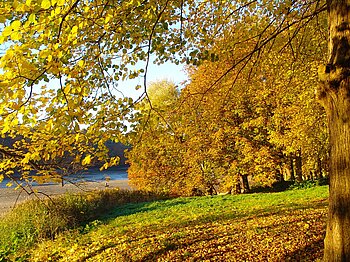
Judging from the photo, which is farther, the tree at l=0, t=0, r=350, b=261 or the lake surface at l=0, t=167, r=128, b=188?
the lake surface at l=0, t=167, r=128, b=188

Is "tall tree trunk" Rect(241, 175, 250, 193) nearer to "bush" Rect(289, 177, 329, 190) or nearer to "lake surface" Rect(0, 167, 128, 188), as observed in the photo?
"bush" Rect(289, 177, 329, 190)

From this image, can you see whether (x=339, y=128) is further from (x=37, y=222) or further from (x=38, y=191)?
(x=37, y=222)

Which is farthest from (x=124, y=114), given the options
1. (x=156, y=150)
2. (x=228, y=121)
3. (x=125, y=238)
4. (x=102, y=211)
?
(x=156, y=150)

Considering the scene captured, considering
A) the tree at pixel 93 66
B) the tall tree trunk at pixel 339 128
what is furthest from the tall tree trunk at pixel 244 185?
the tall tree trunk at pixel 339 128

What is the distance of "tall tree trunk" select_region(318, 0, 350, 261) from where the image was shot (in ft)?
10.0

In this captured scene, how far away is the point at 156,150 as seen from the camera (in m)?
21.0

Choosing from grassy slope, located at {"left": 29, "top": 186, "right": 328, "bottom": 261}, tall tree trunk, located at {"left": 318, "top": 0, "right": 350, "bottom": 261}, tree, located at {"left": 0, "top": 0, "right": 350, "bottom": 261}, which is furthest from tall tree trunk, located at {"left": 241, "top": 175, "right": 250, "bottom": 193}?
tall tree trunk, located at {"left": 318, "top": 0, "right": 350, "bottom": 261}

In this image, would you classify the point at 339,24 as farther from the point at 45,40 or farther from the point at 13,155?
the point at 13,155

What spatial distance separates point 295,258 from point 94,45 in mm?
3823

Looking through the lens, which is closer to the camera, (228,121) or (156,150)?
(228,121)

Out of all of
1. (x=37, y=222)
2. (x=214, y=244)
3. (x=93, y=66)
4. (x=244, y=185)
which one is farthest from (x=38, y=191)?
(x=244, y=185)

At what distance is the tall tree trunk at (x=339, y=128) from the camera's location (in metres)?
3.06

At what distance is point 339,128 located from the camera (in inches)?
125

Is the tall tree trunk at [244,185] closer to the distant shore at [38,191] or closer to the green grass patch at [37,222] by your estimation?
the distant shore at [38,191]
